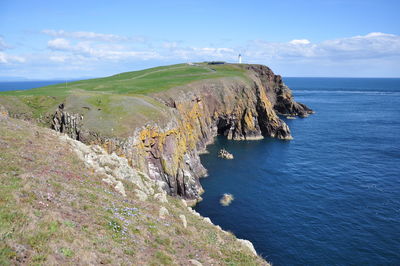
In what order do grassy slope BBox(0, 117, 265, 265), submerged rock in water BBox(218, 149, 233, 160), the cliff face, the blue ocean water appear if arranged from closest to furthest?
1. grassy slope BBox(0, 117, 265, 265)
2. the blue ocean water
3. the cliff face
4. submerged rock in water BBox(218, 149, 233, 160)

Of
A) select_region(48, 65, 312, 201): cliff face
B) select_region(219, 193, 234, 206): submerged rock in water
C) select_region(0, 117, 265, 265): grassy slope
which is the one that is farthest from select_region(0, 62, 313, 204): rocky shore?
select_region(0, 117, 265, 265): grassy slope

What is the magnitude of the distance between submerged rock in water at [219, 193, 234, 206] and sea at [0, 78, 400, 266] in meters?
1.08

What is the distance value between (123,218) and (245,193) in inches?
1559

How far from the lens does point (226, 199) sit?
5241cm

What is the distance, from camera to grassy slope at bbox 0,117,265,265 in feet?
43.7

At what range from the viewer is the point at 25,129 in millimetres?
31812

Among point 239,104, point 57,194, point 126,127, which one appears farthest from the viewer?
point 239,104

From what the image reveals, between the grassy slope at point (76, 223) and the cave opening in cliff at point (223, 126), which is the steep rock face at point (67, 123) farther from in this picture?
the cave opening in cliff at point (223, 126)

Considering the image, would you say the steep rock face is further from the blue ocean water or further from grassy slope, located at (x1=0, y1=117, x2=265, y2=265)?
the blue ocean water

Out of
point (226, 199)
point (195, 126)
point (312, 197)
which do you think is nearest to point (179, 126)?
point (226, 199)

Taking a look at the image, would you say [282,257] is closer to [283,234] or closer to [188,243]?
[283,234]

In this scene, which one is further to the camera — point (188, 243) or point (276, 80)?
point (276, 80)

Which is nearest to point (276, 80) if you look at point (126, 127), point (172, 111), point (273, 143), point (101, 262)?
point (273, 143)

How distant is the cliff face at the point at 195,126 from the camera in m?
48.8
